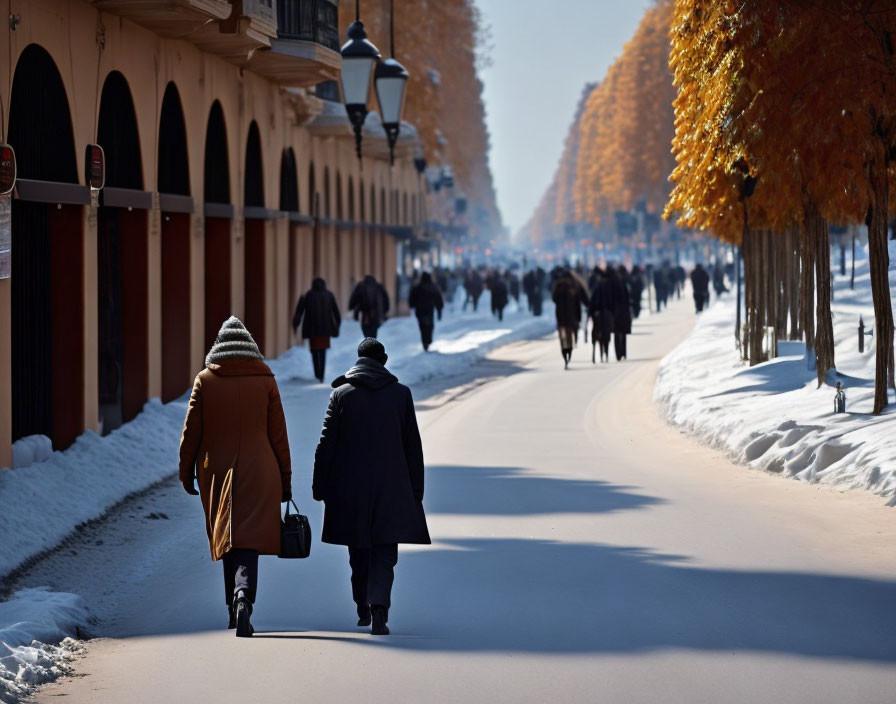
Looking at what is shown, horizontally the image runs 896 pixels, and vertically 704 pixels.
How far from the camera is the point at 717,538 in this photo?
11.6 m

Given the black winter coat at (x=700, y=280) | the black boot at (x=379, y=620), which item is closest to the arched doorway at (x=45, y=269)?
the black boot at (x=379, y=620)

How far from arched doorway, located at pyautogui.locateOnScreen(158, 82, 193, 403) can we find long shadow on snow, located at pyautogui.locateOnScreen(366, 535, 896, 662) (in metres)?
12.8

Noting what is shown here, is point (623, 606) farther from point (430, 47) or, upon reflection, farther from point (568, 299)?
point (430, 47)

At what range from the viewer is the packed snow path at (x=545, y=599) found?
7.32 m

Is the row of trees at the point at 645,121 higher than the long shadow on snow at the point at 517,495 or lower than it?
higher

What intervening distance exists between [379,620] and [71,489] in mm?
6052

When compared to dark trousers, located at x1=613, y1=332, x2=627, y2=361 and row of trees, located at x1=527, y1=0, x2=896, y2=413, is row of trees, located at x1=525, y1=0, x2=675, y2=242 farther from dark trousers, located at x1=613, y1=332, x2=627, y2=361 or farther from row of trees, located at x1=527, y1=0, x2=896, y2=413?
row of trees, located at x1=527, y1=0, x2=896, y2=413

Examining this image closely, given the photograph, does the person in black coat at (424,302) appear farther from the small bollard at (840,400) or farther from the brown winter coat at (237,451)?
the brown winter coat at (237,451)

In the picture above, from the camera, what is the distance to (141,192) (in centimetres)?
2012

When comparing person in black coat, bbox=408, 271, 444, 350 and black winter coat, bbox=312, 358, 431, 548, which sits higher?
person in black coat, bbox=408, 271, 444, 350

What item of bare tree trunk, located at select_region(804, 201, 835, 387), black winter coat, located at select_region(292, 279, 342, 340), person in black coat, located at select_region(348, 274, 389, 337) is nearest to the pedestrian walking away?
person in black coat, located at select_region(348, 274, 389, 337)

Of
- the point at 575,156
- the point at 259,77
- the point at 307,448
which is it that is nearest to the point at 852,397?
the point at 307,448

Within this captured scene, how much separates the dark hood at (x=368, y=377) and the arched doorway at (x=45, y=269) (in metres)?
7.51

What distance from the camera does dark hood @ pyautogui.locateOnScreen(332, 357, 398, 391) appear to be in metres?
8.48
